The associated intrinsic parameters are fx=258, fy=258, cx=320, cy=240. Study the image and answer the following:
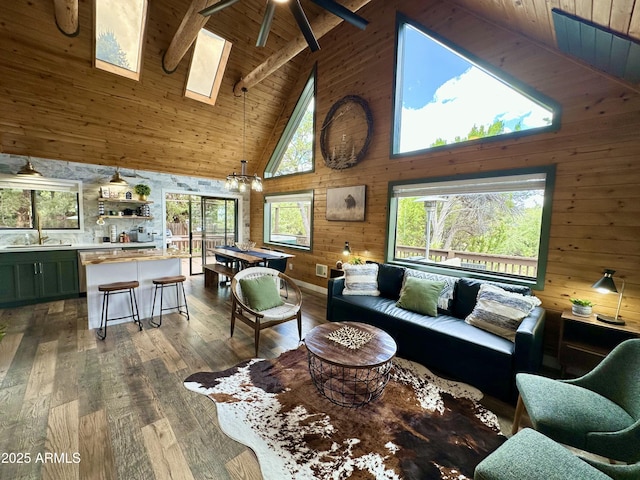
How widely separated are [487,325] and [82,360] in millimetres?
4124

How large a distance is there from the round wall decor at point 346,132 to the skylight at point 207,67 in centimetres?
214

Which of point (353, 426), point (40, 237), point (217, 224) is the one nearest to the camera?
point (353, 426)

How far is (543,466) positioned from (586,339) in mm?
2242

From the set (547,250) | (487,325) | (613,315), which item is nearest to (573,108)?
(547,250)

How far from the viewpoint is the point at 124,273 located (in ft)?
11.8

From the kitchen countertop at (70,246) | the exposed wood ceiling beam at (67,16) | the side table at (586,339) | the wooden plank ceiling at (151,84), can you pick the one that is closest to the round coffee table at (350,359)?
the side table at (586,339)

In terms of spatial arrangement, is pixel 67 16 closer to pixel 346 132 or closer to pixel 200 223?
pixel 346 132

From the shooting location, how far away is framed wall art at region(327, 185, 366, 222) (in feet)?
14.9

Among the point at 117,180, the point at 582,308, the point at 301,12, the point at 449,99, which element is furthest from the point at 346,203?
the point at 117,180

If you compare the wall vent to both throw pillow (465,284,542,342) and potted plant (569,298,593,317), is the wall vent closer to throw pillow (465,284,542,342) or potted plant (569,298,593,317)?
throw pillow (465,284,542,342)

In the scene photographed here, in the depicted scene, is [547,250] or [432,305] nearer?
[547,250]

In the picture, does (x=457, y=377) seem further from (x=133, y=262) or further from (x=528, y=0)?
(x=133, y=262)

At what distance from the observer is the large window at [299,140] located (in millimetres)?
5535

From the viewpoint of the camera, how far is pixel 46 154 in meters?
4.53
